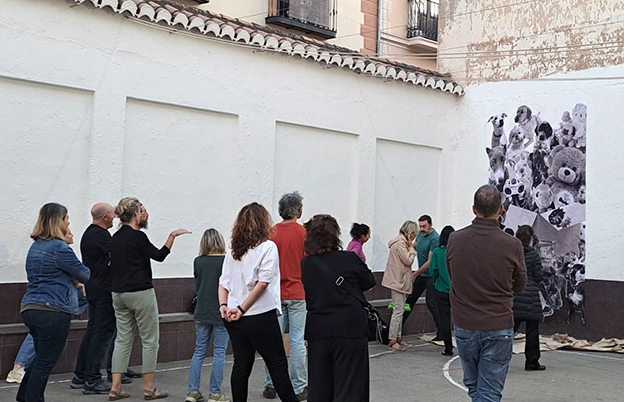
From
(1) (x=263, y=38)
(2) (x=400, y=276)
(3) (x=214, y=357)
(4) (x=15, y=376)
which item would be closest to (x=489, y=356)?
(3) (x=214, y=357)

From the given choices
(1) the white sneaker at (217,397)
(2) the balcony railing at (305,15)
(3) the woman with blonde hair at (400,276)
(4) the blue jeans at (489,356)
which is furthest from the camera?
(2) the balcony railing at (305,15)

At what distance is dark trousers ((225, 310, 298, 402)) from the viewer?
5859 mm

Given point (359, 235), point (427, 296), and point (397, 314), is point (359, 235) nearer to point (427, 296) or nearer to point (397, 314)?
point (397, 314)

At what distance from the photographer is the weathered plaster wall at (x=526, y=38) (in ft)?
40.5

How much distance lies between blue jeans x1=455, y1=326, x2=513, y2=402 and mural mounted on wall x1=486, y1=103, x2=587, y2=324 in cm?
730

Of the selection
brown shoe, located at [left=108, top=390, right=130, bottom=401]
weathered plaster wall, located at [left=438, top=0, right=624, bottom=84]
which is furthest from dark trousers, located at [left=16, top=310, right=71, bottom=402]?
weathered plaster wall, located at [left=438, top=0, right=624, bottom=84]

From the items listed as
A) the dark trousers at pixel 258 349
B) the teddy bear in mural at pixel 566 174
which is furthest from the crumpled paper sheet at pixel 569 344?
the dark trousers at pixel 258 349

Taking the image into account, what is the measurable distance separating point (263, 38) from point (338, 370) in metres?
6.47

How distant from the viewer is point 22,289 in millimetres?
8555

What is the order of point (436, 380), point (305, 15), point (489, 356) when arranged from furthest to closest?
point (305, 15) < point (436, 380) < point (489, 356)

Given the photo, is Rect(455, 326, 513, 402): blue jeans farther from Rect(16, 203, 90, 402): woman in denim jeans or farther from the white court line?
Rect(16, 203, 90, 402): woman in denim jeans

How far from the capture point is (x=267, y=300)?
591cm

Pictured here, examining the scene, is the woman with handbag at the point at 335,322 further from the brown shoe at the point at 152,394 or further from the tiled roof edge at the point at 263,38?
the tiled roof edge at the point at 263,38

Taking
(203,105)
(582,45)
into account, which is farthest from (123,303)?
(582,45)
